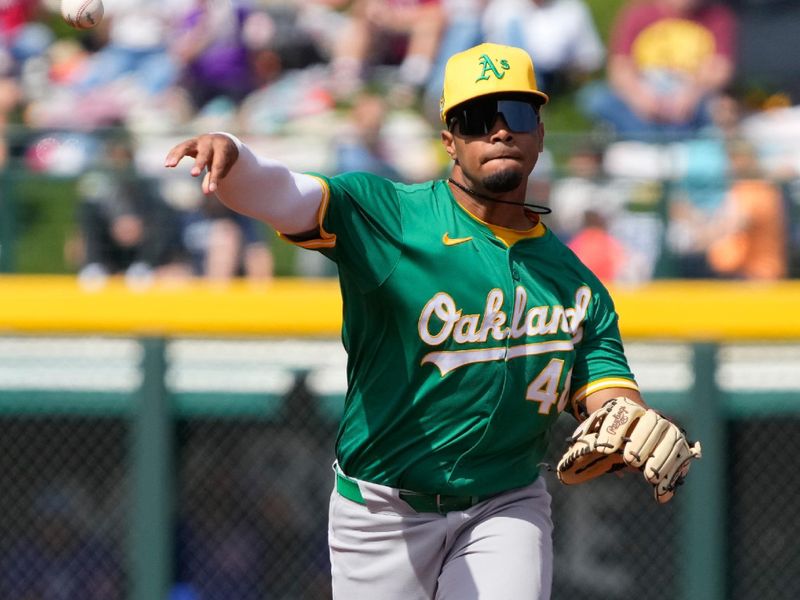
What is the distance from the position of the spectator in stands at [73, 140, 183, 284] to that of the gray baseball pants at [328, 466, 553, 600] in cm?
316

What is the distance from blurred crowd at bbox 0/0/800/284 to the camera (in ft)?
20.6

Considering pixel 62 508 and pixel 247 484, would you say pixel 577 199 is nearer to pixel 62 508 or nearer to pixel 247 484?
pixel 247 484

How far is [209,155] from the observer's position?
9.42 feet

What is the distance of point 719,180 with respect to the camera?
246 inches

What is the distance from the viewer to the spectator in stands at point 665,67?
762 centimetres

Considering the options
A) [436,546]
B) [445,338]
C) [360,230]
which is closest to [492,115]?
[360,230]

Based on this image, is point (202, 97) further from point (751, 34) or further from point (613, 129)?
point (751, 34)

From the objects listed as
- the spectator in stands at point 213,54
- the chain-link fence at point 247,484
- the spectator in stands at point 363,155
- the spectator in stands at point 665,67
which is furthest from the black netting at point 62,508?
the spectator in stands at point 665,67

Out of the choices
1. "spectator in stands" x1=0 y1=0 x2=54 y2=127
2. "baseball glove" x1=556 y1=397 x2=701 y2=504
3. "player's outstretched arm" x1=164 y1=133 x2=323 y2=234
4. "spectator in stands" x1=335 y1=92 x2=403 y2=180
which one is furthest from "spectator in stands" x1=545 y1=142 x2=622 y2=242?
"spectator in stands" x1=0 y1=0 x2=54 y2=127

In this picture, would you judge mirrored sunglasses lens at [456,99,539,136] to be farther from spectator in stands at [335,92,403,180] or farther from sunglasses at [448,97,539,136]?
spectator in stands at [335,92,403,180]

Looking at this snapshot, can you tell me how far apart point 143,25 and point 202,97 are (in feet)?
2.65

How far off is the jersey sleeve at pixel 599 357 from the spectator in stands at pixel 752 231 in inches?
112

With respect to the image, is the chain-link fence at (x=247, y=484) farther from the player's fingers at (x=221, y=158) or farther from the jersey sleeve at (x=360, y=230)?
the player's fingers at (x=221, y=158)

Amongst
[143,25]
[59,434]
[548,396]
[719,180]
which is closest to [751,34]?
[719,180]
